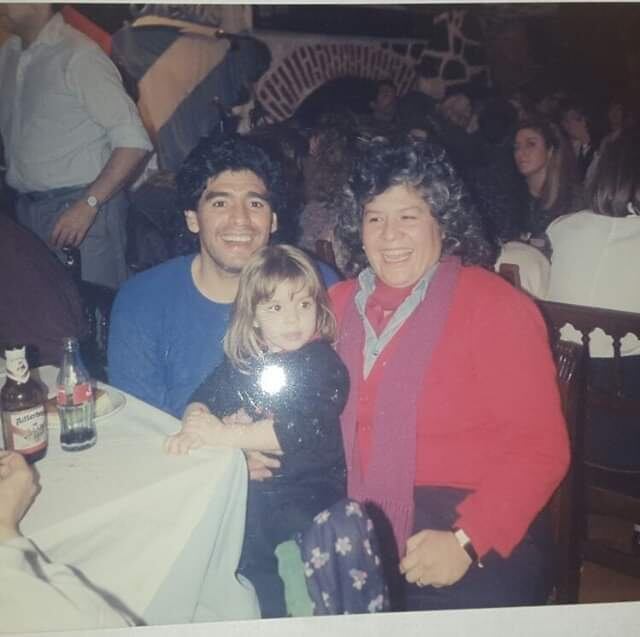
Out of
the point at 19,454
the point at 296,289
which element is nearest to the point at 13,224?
the point at 19,454

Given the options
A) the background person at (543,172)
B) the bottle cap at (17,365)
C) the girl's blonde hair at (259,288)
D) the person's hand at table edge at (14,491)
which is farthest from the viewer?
the background person at (543,172)

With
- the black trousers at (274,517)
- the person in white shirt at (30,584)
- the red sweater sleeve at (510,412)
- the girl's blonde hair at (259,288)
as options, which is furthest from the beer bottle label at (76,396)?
the red sweater sleeve at (510,412)

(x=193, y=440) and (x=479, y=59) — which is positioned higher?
(x=479, y=59)

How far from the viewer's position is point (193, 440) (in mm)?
1198

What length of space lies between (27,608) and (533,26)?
1.53 metres

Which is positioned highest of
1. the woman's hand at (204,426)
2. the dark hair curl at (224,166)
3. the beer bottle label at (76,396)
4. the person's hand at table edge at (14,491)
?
the dark hair curl at (224,166)

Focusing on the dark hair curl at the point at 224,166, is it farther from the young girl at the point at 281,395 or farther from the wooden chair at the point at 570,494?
the wooden chair at the point at 570,494

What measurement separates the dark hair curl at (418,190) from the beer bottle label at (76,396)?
55 cm

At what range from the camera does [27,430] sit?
116 centimetres

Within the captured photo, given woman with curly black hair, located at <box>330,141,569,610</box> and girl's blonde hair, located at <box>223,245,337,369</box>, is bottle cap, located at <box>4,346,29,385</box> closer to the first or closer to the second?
girl's blonde hair, located at <box>223,245,337,369</box>

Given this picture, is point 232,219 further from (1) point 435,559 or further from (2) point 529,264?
(1) point 435,559

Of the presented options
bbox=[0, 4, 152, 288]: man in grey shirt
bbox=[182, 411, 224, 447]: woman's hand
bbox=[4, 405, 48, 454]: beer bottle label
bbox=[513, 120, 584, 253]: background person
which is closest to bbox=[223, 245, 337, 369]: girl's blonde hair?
bbox=[182, 411, 224, 447]: woman's hand

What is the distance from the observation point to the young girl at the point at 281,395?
1259 millimetres

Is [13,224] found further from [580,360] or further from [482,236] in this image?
[580,360]
